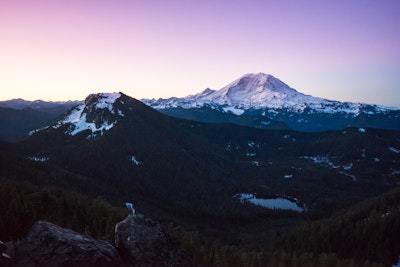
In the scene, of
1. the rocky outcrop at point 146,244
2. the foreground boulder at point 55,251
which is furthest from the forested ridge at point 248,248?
the foreground boulder at point 55,251

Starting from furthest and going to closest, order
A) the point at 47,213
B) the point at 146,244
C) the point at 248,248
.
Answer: the point at 248,248, the point at 47,213, the point at 146,244

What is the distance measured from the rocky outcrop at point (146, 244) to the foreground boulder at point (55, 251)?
2.72 metres

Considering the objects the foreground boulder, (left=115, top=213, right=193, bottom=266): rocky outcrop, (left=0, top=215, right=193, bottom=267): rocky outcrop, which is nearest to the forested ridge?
(left=115, top=213, right=193, bottom=266): rocky outcrop

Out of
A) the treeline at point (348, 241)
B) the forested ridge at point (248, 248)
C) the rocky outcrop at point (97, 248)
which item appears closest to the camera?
the rocky outcrop at point (97, 248)

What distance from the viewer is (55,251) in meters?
31.3

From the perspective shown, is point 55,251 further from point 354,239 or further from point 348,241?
point 354,239

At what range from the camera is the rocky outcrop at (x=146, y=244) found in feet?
118

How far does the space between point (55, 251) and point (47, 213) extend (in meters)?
66.3

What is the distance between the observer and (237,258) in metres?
90.4

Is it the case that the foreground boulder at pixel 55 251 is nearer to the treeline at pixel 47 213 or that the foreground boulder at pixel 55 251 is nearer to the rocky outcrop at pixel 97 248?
the rocky outcrop at pixel 97 248

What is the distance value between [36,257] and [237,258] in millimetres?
69485

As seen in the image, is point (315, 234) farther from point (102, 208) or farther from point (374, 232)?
point (102, 208)

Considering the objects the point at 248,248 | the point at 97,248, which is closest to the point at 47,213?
the point at 97,248

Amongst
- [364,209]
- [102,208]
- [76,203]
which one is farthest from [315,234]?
[76,203]
